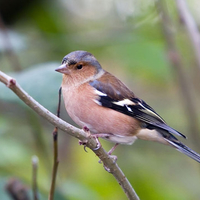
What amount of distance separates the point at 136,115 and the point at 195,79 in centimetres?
288

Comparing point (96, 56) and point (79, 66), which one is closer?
point (79, 66)

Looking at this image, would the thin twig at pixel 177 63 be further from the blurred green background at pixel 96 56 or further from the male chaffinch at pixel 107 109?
the male chaffinch at pixel 107 109

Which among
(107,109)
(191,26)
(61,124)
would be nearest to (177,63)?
(191,26)

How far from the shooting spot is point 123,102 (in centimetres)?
322

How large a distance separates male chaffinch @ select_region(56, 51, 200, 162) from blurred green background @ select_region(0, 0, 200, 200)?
0.46m

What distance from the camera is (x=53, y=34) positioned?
4.11m

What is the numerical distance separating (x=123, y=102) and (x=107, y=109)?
0.18 m

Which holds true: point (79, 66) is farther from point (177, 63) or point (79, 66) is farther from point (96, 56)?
point (96, 56)

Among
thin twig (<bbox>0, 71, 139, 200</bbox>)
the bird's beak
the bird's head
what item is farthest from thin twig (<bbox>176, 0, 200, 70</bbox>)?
thin twig (<bbox>0, 71, 139, 200</bbox>)

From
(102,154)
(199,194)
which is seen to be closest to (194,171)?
(199,194)

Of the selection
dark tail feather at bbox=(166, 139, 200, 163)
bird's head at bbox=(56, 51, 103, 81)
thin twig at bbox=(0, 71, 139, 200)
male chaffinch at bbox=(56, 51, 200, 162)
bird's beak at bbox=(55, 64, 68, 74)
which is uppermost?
bird's head at bbox=(56, 51, 103, 81)

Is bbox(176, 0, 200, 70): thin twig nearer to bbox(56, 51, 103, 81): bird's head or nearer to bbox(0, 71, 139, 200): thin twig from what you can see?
bbox(56, 51, 103, 81): bird's head

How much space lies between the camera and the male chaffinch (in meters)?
2.98

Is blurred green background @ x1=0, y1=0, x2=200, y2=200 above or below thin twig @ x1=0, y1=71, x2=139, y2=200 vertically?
above
